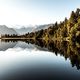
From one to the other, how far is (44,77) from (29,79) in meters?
2.14

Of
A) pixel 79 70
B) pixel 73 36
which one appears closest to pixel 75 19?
pixel 73 36

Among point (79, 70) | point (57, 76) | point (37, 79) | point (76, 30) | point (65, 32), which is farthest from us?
point (65, 32)

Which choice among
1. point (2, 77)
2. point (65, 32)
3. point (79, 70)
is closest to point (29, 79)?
point (2, 77)

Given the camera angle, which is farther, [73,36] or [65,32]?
[65,32]

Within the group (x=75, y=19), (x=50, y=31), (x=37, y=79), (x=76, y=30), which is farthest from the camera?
(x=50, y=31)

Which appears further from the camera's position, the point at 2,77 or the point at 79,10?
the point at 79,10

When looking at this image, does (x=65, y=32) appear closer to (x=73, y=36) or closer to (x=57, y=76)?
(x=73, y=36)

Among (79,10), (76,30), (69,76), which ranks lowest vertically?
(69,76)

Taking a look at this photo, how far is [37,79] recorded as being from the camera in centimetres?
2630

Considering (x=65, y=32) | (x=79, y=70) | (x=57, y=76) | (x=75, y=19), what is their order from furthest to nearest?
(x=65, y=32), (x=75, y=19), (x=79, y=70), (x=57, y=76)

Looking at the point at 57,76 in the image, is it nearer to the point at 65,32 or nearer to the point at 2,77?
the point at 2,77

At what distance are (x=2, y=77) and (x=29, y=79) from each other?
11.9 feet

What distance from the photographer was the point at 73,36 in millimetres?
105812

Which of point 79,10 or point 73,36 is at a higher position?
point 79,10
